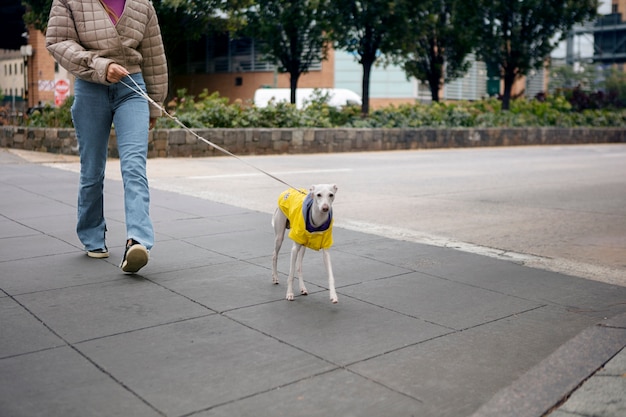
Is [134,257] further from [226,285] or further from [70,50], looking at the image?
[70,50]

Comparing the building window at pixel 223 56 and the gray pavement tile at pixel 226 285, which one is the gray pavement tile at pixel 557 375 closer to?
the gray pavement tile at pixel 226 285

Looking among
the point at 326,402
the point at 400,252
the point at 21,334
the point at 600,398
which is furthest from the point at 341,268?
the point at 600,398

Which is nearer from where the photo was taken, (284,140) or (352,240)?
(352,240)

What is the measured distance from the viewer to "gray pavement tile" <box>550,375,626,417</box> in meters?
2.80

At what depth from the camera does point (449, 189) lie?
11.0 m

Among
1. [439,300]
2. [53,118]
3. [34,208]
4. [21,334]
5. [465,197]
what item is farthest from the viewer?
[53,118]

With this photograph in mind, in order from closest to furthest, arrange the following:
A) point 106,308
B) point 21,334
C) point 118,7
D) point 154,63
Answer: point 21,334 → point 106,308 → point 118,7 → point 154,63

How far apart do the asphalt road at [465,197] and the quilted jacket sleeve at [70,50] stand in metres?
2.96

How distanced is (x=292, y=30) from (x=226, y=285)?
64.2 ft

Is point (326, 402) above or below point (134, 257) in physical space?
below

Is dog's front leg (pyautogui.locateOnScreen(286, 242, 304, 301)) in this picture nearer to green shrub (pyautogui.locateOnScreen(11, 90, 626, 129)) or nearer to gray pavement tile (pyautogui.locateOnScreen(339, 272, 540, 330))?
gray pavement tile (pyautogui.locateOnScreen(339, 272, 540, 330))

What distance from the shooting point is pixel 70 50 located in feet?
16.2

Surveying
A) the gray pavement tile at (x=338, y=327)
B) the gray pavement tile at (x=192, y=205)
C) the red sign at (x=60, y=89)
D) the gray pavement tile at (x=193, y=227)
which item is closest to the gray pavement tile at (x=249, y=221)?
the gray pavement tile at (x=193, y=227)

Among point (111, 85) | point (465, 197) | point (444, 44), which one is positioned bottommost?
point (465, 197)
